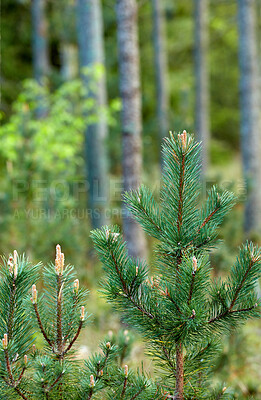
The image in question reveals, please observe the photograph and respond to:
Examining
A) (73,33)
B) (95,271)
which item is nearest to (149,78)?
(73,33)

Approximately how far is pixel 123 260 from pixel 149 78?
1817 cm

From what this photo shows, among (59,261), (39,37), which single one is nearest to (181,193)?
(59,261)

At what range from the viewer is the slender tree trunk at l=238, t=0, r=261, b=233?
8164mm

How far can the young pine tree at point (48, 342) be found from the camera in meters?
1.48

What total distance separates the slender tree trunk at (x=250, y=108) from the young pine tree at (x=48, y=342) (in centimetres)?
655

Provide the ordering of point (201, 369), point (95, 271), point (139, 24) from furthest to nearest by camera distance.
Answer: point (139, 24) < point (95, 271) < point (201, 369)

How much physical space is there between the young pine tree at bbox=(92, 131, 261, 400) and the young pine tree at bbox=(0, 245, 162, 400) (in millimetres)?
151

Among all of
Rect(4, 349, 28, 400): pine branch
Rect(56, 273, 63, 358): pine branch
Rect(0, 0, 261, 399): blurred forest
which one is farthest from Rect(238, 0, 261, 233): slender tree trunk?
Rect(4, 349, 28, 400): pine branch

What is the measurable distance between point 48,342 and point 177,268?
22.6 inches

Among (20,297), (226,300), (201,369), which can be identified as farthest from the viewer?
(201,369)

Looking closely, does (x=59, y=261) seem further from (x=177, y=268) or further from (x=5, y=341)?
(x=177, y=268)

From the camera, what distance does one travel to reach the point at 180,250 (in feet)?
5.38

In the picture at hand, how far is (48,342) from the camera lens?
1.61 metres

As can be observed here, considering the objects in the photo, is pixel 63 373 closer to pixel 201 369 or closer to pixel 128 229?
pixel 201 369
